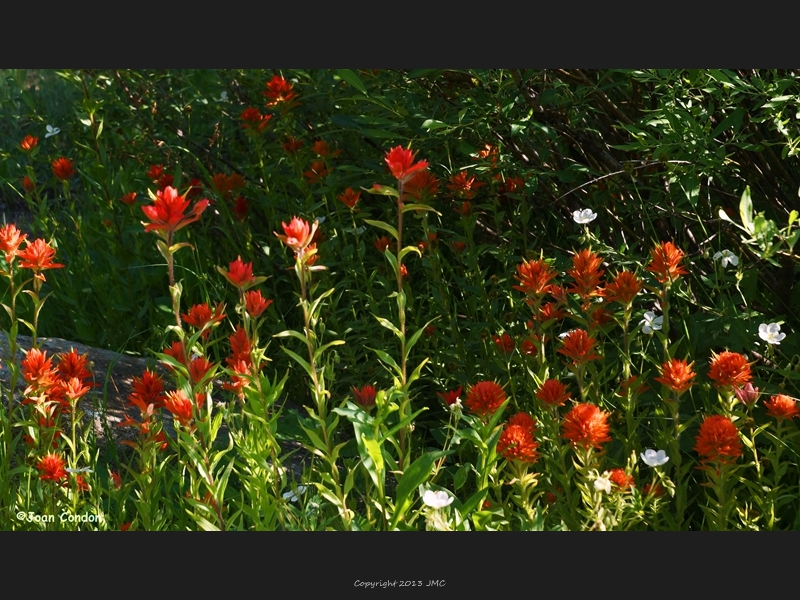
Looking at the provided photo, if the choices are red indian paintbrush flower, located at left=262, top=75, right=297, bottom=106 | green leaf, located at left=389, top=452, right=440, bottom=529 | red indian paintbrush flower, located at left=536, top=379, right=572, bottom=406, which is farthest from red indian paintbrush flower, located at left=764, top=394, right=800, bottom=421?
red indian paintbrush flower, located at left=262, top=75, right=297, bottom=106

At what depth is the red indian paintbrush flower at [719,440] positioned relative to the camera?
6.24 feet

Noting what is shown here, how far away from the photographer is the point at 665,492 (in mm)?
2248

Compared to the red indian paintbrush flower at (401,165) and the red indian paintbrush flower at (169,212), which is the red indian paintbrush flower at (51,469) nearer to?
the red indian paintbrush flower at (169,212)

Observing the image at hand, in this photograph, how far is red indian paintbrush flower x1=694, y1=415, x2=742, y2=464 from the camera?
A: 74.9 inches

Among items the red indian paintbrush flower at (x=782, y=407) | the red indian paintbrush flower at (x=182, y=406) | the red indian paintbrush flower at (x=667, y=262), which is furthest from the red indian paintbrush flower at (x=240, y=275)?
the red indian paintbrush flower at (x=782, y=407)

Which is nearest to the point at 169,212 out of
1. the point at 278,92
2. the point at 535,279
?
the point at 535,279

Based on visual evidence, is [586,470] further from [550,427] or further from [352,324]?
[352,324]

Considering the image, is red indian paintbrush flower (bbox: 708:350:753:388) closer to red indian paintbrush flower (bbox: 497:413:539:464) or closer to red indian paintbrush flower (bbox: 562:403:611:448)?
red indian paintbrush flower (bbox: 562:403:611:448)

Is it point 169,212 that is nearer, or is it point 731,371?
point 169,212

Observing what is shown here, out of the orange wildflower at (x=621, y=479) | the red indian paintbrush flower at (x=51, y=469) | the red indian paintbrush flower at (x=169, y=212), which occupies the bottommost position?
the red indian paintbrush flower at (x=51, y=469)

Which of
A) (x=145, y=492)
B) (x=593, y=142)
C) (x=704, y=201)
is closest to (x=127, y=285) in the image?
(x=145, y=492)

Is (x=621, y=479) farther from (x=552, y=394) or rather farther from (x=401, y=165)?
(x=401, y=165)

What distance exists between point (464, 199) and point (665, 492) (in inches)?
41.3

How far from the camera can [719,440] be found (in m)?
1.91
